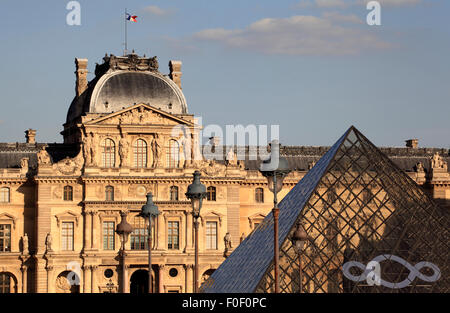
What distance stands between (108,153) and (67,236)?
6.06 meters

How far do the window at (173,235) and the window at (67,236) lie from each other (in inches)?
252

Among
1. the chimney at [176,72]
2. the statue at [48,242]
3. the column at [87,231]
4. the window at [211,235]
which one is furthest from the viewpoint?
the chimney at [176,72]

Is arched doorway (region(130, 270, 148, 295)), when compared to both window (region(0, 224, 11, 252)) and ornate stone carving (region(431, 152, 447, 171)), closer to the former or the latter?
window (region(0, 224, 11, 252))

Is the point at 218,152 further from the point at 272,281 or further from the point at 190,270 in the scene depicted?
the point at 272,281

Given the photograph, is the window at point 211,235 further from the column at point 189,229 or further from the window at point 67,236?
the window at point 67,236

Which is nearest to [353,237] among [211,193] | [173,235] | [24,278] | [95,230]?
[95,230]

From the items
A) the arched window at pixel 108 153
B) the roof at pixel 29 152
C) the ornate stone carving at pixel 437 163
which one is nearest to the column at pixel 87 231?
the arched window at pixel 108 153

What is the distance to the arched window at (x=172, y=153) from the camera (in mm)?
78938

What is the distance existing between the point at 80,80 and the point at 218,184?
12.7m

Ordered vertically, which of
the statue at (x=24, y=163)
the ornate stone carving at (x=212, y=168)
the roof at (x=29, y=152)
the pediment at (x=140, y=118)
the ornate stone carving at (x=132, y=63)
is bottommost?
the ornate stone carving at (x=212, y=168)

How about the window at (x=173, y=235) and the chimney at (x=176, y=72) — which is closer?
the window at (x=173, y=235)

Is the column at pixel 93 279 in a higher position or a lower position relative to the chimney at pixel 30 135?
lower

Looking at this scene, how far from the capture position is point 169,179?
78.4m

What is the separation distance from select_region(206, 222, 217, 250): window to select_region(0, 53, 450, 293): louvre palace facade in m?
0.07
